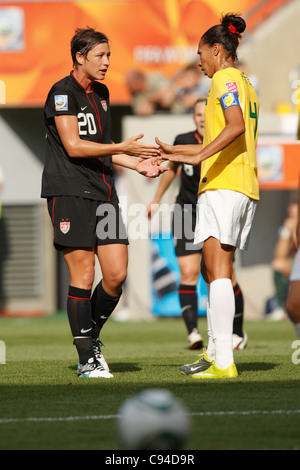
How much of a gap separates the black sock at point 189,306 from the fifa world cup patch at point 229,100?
137 inches

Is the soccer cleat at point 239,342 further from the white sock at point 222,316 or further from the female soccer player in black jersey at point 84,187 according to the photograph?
the white sock at point 222,316

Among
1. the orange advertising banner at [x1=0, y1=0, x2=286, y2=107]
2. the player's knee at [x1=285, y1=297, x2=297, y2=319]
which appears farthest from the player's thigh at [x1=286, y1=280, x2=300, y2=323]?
the orange advertising banner at [x1=0, y1=0, x2=286, y2=107]

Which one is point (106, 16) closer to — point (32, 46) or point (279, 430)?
point (32, 46)

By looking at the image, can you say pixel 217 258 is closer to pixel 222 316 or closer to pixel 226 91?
pixel 222 316

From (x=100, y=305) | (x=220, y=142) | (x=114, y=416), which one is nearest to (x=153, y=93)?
(x=100, y=305)

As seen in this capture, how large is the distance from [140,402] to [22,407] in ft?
4.99

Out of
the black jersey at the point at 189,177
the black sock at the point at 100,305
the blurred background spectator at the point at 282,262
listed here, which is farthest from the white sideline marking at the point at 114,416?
the blurred background spectator at the point at 282,262

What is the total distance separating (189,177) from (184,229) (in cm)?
53

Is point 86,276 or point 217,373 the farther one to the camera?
point 86,276

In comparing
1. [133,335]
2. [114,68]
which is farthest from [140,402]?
[114,68]

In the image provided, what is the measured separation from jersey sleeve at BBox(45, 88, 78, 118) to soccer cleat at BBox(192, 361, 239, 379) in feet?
6.36

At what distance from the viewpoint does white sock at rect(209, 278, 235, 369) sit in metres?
5.90

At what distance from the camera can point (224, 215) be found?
5891 millimetres
